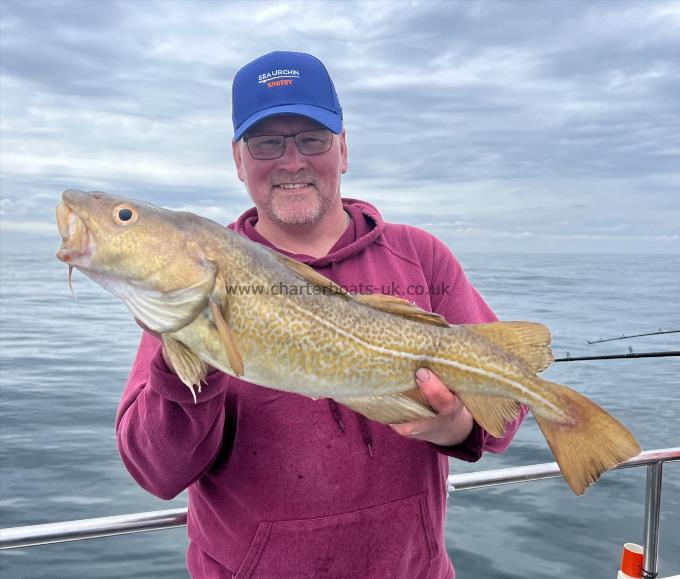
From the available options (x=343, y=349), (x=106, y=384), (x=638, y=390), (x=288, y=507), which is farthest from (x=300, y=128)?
(x=638, y=390)

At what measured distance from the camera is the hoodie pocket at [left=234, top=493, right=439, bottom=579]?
2.58 metres

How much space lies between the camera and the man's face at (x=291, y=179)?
10.1 feet

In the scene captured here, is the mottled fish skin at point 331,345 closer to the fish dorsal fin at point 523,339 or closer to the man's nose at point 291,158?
the fish dorsal fin at point 523,339

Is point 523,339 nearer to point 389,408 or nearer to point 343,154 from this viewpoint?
point 389,408

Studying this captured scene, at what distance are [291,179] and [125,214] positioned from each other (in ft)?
3.40

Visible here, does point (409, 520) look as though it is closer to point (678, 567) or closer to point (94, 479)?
point (678, 567)

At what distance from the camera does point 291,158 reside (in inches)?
122

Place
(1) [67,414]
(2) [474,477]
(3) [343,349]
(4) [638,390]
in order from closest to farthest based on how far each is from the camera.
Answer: (3) [343,349]
(2) [474,477]
(1) [67,414]
(4) [638,390]

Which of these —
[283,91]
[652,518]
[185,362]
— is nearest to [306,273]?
[185,362]

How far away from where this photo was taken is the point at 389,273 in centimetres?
303

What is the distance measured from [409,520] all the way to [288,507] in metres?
0.57

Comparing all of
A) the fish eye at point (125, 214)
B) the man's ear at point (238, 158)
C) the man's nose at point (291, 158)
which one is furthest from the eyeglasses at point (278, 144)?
the fish eye at point (125, 214)

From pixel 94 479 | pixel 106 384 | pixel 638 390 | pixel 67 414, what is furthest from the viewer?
pixel 638 390

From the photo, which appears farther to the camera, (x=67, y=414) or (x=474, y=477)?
(x=67, y=414)
